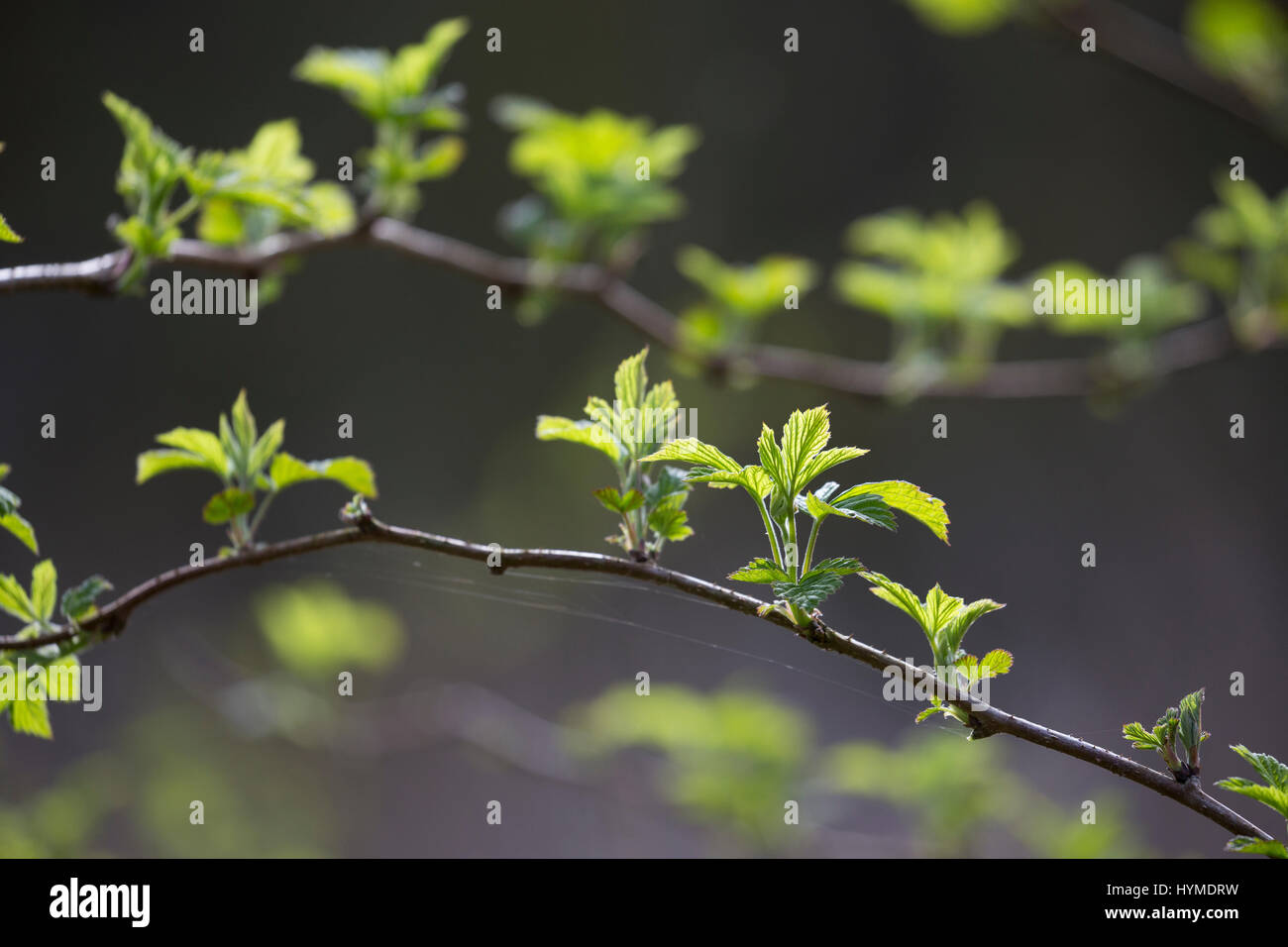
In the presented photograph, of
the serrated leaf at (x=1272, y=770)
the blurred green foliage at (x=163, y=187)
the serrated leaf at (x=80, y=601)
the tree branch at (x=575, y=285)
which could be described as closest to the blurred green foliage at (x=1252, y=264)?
the tree branch at (x=575, y=285)

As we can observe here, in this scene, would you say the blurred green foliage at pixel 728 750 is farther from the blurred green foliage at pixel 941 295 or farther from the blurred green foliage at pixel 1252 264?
the blurred green foliage at pixel 1252 264

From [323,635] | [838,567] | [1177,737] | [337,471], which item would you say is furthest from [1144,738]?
[323,635]

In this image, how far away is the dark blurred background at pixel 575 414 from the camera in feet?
4.92

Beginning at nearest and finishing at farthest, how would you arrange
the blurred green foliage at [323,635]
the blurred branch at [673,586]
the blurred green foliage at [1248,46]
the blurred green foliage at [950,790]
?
1. the blurred branch at [673,586]
2. the blurred green foliage at [1248,46]
3. the blurred green foliage at [950,790]
4. the blurred green foliage at [323,635]

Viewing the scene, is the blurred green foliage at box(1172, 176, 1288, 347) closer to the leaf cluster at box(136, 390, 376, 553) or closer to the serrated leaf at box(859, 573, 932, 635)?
the serrated leaf at box(859, 573, 932, 635)

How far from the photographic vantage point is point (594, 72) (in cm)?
175

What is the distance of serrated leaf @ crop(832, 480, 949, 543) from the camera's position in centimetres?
32

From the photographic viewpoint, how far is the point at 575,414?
5.38 ft

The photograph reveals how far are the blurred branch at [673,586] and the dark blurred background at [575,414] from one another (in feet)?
3.34

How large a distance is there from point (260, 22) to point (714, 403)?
3.29 ft

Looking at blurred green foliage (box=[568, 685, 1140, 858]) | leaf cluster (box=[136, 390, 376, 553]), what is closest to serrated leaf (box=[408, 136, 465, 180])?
leaf cluster (box=[136, 390, 376, 553])

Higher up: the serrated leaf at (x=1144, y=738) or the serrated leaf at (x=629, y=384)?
the serrated leaf at (x=629, y=384)

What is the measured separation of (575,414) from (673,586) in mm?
1329
